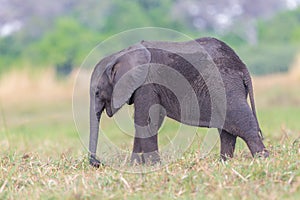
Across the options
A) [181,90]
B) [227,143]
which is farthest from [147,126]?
[227,143]

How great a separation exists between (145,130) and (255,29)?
3189 cm

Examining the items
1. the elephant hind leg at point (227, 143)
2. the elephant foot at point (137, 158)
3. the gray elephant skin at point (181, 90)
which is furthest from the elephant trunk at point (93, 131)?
the elephant hind leg at point (227, 143)

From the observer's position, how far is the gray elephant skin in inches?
230

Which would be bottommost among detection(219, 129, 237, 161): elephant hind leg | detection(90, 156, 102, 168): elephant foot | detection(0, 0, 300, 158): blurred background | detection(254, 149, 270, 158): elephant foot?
detection(90, 156, 102, 168): elephant foot

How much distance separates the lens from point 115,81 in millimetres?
6082

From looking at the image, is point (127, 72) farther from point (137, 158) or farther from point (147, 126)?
point (137, 158)

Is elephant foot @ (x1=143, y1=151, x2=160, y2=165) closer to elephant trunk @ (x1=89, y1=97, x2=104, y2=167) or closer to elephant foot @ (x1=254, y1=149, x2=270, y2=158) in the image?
elephant trunk @ (x1=89, y1=97, x2=104, y2=167)

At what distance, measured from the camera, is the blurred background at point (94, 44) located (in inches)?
Result: 668

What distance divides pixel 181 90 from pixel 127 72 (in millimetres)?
462

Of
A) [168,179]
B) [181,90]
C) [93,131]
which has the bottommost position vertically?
[168,179]

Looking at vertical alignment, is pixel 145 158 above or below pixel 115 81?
below

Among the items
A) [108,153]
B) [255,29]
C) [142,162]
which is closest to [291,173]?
[142,162]

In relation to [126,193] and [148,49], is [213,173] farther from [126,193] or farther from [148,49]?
[148,49]

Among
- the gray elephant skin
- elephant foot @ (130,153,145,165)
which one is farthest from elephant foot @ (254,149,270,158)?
elephant foot @ (130,153,145,165)
